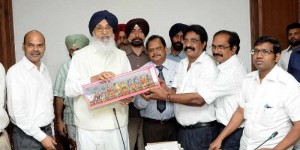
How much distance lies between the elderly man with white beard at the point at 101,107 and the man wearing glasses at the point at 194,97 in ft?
1.13

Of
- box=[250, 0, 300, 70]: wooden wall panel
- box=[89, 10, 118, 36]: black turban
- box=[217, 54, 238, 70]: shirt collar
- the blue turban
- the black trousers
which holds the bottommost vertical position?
the black trousers

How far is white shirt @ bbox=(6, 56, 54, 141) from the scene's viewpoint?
8.79ft

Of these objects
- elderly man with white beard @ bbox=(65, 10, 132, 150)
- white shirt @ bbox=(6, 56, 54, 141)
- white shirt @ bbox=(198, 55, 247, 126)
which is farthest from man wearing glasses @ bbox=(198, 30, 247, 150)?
white shirt @ bbox=(6, 56, 54, 141)

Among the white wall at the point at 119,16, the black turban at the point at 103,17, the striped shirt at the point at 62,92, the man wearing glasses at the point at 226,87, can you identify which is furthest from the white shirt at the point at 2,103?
the white wall at the point at 119,16

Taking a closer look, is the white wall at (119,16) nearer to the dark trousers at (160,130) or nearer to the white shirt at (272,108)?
the dark trousers at (160,130)

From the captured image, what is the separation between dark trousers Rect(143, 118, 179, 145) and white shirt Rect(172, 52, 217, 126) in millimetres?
272

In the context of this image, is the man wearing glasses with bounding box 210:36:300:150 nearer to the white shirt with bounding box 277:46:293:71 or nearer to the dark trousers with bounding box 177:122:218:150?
the dark trousers with bounding box 177:122:218:150

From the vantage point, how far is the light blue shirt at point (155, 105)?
3.20 metres

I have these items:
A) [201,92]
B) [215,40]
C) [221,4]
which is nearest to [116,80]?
[201,92]

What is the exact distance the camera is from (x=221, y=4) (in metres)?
4.84

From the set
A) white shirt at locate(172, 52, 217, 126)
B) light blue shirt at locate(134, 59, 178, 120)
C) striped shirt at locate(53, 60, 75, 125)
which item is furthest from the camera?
striped shirt at locate(53, 60, 75, 125)

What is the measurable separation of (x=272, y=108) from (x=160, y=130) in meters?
1.24

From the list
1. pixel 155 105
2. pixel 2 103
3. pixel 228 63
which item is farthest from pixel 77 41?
pixel 228 63

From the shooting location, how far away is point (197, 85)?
2.98 metres
